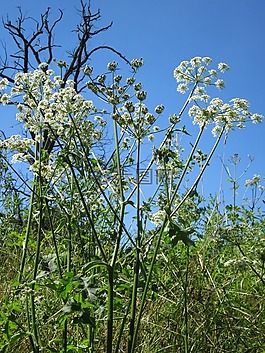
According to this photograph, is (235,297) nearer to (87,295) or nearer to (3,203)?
(87,295)

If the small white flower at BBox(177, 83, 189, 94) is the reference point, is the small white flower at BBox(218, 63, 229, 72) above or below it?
above

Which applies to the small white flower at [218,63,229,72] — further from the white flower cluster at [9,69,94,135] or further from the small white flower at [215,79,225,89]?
the white flower cluster at [9,69,94,135]

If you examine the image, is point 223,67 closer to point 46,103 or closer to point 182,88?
point 182,88

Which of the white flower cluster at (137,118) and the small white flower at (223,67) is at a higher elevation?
the small white flower at (223,67)

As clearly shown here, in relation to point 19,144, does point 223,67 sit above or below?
above

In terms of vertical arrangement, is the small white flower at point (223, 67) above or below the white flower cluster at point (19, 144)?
above

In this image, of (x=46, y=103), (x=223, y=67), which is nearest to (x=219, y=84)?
(x=223, y=67)

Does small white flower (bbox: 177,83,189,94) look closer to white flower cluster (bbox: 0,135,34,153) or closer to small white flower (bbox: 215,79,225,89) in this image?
small white flower (bbox: 215,79,225,89)

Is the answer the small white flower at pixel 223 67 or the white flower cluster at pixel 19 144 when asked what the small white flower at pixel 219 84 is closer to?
the small white flower at pixel 223 67

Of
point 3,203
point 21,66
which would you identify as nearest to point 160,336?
point 3,203

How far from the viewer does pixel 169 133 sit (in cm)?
226

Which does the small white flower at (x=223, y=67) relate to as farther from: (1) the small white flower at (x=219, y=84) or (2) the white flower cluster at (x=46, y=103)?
(2) the white flower cluster at (x=46, y=103)

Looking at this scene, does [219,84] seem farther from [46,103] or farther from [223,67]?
[46,103]

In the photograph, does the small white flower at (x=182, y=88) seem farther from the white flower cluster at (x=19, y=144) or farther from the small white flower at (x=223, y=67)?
the white flower cluster at (x=19, y=144)
